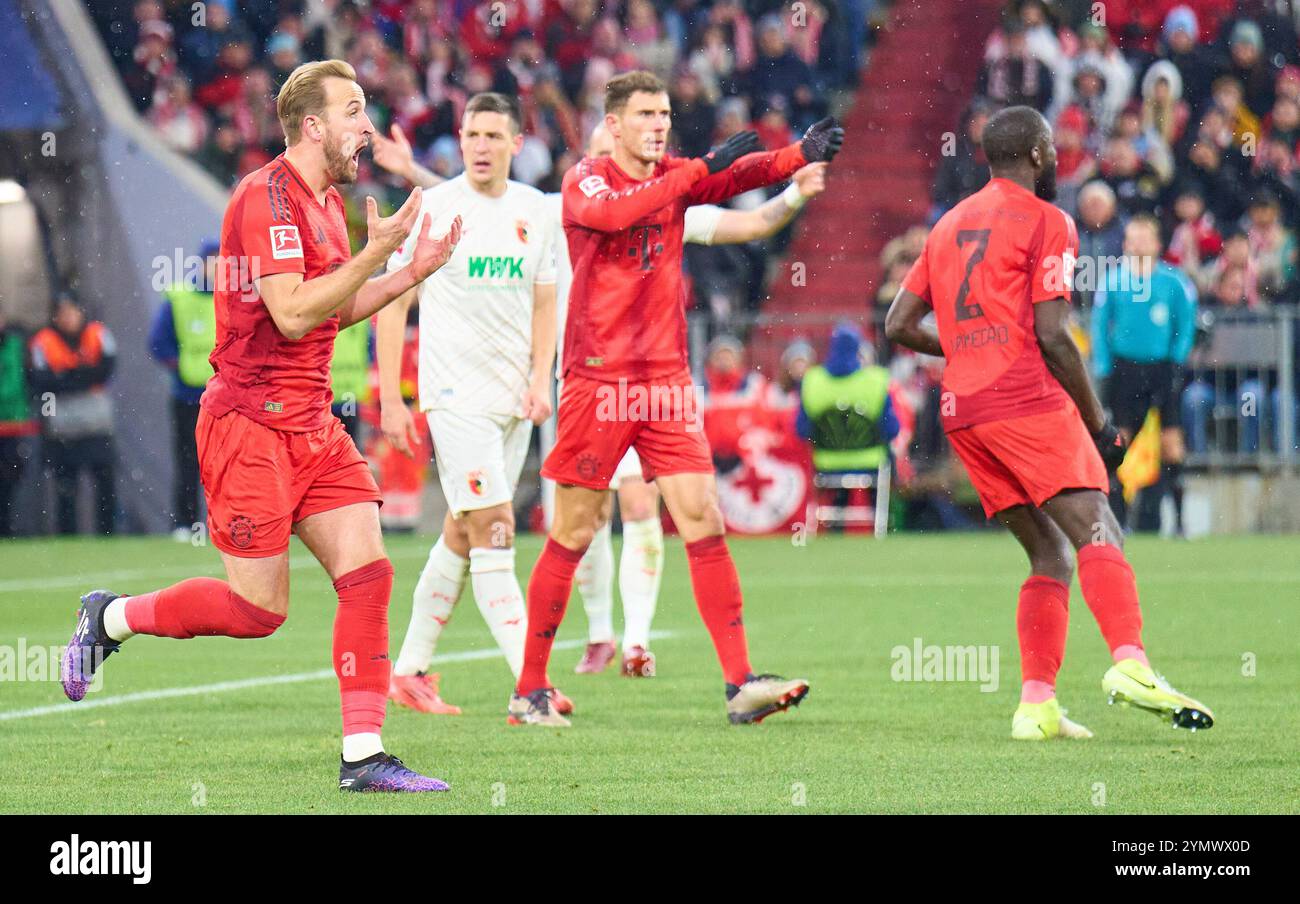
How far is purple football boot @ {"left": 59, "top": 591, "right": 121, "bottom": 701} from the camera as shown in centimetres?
716

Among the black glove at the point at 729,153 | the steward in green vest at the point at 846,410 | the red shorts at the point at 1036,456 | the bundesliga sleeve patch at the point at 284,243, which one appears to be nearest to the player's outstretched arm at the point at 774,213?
the black glove at the point at 729,153

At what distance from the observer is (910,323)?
26.1 ft

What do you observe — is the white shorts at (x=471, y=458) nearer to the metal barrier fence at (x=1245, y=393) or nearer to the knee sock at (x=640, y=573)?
the knee sock at (x=640, y=573)

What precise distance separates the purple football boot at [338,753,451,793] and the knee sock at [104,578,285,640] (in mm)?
490

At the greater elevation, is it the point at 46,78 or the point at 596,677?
the point at 46,78

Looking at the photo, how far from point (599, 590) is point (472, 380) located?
5.33ft

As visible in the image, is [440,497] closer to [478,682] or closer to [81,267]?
[81,267]

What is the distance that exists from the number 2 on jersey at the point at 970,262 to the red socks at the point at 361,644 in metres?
2.33

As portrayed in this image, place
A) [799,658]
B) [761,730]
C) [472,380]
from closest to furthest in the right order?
[761,730] → [472,380] → [799,658]

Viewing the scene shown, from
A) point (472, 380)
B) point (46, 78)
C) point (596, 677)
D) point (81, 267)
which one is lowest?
point (596, 677)

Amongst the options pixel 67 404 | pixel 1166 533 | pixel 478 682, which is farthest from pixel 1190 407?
pixel 478 682

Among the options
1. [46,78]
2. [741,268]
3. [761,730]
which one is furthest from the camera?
[741,268]
